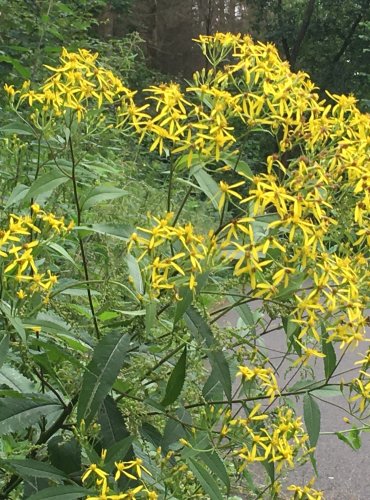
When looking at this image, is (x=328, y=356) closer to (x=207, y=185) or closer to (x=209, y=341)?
(x=209, y=341)

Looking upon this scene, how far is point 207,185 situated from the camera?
1331mm

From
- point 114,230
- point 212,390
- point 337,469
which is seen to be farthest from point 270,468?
point 337,469

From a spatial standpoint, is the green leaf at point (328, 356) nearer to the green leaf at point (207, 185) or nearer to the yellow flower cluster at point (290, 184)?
the yellow flower cluster at point (290, 184)

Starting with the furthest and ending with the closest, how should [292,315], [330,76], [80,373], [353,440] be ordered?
[330,76] → [353,440] → [80,373] → [292,315]

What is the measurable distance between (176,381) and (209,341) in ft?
0.35

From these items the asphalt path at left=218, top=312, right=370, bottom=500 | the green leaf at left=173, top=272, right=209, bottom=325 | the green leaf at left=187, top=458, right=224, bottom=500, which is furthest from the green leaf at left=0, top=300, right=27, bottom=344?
the asphalt path at left=218, top=312, right=370, bottom=500

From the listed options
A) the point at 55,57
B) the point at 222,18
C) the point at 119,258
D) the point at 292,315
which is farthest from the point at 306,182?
the point at 222,18

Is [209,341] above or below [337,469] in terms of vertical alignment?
above

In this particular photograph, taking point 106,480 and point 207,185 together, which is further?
point 207,185

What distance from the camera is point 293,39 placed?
15.8 meters

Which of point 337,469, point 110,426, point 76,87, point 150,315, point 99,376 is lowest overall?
point 337,469

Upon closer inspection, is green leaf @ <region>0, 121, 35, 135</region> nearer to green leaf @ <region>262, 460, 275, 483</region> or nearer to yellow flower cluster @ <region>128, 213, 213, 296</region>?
yellow flower cluster @ <region>128, 213, 213, 296</region>

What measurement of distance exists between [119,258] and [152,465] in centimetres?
41

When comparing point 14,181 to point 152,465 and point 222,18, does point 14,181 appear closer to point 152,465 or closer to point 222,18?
point 152,465
